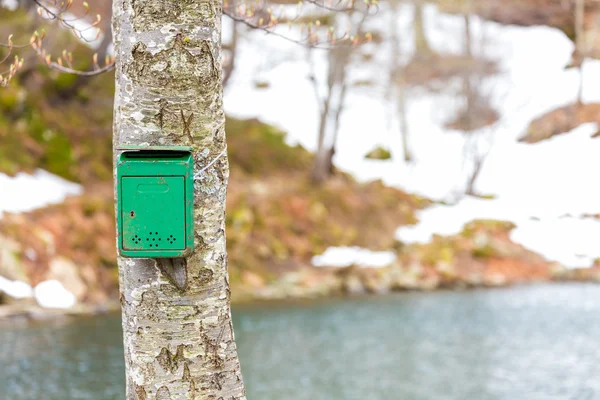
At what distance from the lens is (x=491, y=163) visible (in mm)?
25094

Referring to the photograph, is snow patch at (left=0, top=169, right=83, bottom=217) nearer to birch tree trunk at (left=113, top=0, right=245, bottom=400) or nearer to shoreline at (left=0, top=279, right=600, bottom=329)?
shoreline at (left=0, top=279, right=600, bottom=329)

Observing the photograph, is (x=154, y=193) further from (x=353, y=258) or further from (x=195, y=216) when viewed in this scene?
(x=353, y=258)

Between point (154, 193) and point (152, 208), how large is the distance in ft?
0.17

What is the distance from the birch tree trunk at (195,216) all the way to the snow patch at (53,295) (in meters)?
11.3

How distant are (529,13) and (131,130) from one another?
95.0 ft

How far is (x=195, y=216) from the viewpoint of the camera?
253 cm

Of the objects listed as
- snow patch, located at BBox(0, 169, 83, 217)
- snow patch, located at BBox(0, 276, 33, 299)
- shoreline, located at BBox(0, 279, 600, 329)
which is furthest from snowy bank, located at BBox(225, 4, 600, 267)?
snow patch, located at BBox(0, 276, 33, 299)

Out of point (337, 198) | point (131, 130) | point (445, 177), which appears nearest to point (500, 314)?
point (337, 198)

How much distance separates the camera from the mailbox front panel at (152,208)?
7.98ft

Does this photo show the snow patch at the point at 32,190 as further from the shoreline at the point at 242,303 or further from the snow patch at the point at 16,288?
the shoreline at the point at 242,303

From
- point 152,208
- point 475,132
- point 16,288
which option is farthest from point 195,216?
point 475,132

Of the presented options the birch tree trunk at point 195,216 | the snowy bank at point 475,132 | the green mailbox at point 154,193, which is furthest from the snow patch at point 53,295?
the green mailbox at point 154,193

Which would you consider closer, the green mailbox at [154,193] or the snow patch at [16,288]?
the green mailbox at [154,193]

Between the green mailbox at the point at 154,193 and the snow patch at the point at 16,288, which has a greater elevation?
the green mailbox at the point at 154,193
